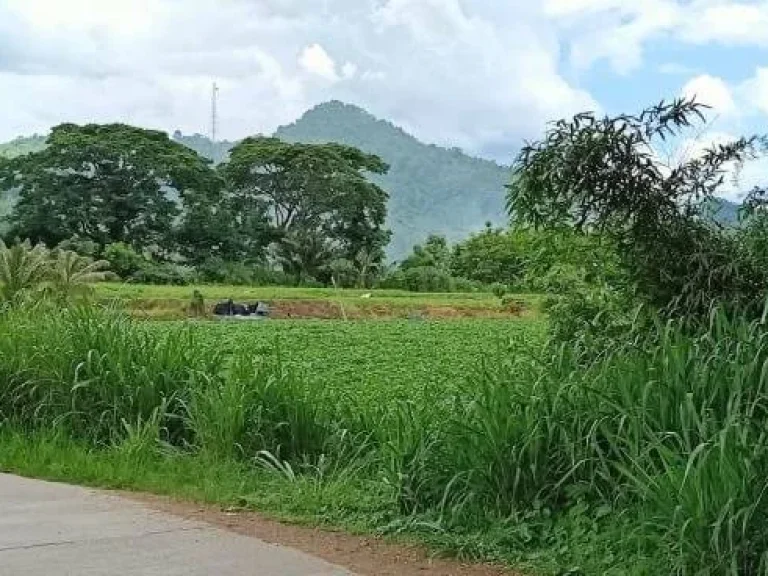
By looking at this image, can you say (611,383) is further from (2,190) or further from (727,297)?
(2,190)

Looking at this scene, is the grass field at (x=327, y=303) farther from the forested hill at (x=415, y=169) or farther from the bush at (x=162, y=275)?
the forested hill at (x=415, y=169)

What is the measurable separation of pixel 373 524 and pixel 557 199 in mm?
2192

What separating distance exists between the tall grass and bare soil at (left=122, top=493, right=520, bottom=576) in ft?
0.97

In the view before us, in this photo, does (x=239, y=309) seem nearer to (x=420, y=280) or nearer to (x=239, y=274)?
(x=239, y=274)

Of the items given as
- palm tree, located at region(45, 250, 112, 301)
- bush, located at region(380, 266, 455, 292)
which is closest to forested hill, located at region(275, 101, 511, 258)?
bush, located at region(380, 266, 455, 292)

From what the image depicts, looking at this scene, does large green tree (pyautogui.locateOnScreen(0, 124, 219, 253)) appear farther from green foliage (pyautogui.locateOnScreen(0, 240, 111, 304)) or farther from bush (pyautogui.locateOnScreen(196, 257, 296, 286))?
green foliage (pyautogui.locateOnScreen(0, 240, 111, 304))

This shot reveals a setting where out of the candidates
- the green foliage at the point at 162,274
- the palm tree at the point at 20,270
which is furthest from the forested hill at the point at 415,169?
the palm tree at the point at 20,270

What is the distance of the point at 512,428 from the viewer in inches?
205

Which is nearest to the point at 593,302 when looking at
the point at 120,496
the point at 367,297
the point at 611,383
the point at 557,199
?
the point at 557,199

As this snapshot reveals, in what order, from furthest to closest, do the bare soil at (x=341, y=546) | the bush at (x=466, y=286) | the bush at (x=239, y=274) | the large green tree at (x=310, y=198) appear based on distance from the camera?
the large green tree at (x=310, y=198) → the bush at (x=466, y=286) → the bush at (x=239, y=274) → the bare soil at (x=341, y=546)

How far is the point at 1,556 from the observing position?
443 cm

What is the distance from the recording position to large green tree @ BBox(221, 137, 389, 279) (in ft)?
137

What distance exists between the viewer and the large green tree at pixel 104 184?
4044 cm

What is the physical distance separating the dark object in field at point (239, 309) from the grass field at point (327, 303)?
1.45ft
